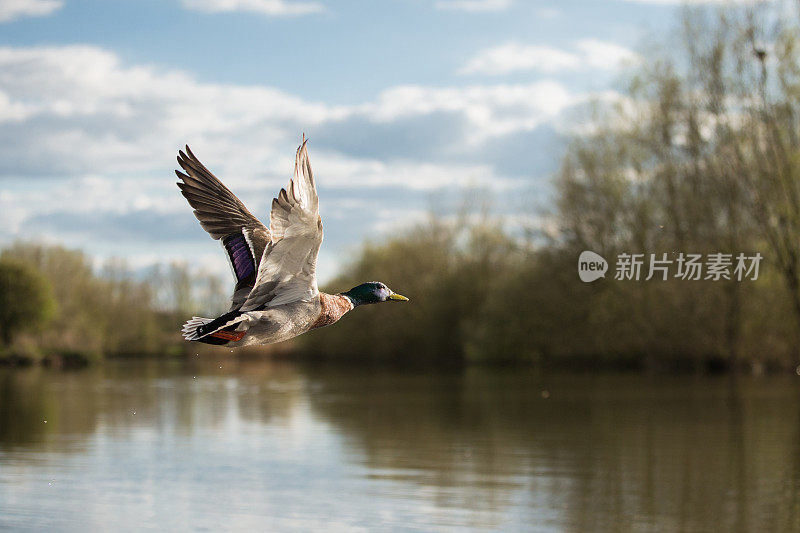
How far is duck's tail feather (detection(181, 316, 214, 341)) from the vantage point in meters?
3.59

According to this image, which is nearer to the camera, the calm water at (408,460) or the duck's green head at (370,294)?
the duck's green head at (370,294)

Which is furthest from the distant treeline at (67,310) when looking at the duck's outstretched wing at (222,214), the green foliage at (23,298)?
the duck's outstretched wing at (222,214)

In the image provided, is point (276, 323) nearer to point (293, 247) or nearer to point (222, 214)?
point (293, 247)

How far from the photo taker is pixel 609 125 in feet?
167

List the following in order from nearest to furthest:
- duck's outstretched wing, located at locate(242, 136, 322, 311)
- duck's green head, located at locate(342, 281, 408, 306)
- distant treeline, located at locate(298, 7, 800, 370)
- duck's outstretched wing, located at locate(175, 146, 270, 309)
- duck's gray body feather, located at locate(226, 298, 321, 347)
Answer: duck's gray body feather, located at locate(226, 298, 321, 347) → duck's outstretched wing, located at locate(242, 136, 322, 311) → duck's green head, located at locate(342, 281, 408, 306) → duck's outstretched wing, located at locate(175, 146, 270, 309) → distant treeline, located at locate(298, 7, 800, 370)

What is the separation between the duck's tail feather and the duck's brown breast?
1.50 feet

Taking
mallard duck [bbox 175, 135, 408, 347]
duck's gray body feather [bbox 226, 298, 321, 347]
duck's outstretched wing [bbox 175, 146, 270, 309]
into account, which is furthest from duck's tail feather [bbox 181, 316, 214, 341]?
duck's outstretched wing [bbox 175, 146, 270, 309]

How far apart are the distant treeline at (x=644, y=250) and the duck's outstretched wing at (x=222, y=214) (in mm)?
30863

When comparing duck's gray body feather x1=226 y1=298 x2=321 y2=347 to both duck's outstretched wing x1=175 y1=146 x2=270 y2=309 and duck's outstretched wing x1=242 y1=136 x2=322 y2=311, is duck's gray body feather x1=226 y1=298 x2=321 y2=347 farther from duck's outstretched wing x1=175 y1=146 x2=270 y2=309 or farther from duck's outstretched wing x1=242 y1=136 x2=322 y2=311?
duck's outstretched wing x1=175 y1=146 x2=270 y2=309

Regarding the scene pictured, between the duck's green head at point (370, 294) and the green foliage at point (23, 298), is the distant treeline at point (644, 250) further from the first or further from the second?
the duck's green head at point (370, 294)

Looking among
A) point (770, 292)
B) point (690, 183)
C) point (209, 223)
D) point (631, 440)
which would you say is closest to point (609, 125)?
point (690, 183)

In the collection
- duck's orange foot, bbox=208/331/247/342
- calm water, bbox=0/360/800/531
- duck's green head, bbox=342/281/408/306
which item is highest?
duck's green head, bbox=342/281/408/306

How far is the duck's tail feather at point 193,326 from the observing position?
3.59m

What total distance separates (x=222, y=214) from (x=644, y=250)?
48211mm
